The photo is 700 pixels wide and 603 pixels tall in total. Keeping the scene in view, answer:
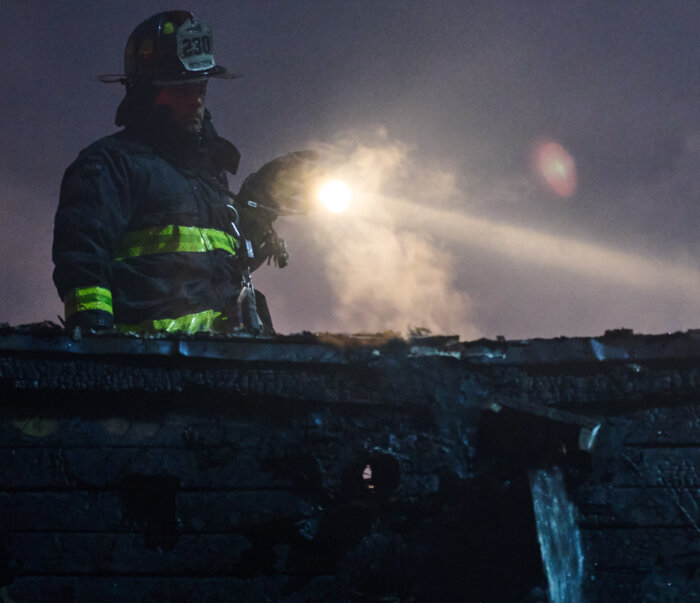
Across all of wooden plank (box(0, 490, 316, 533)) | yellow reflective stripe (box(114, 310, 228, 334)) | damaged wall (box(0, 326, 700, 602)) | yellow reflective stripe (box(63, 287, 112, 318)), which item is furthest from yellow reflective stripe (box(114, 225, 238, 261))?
wooden plank (box(0, 490, 316, 533))

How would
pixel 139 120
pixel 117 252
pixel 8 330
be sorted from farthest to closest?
pixel 139 120 → pixel 117 252 → pixel 8 330

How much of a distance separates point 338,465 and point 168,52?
3166 millimetres

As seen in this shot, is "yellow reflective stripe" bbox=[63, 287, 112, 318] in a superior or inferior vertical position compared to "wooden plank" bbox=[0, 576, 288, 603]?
superior

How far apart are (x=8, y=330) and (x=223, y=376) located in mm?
697

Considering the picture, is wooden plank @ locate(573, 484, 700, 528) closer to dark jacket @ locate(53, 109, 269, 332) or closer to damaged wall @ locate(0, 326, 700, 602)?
damaged wall @ locate(0, 326, 700, 602)

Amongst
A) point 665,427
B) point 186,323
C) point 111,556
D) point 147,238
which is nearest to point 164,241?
point 147,238

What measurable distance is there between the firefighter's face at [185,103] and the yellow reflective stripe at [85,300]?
147cm

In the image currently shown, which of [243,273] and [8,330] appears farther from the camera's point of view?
[243,273]

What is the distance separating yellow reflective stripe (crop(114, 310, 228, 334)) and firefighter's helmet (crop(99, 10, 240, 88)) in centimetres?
158

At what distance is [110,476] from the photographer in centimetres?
197

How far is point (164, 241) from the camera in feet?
12.0

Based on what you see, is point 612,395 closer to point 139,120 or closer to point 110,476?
point 110,476

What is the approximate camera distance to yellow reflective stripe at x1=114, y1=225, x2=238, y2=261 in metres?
3.59

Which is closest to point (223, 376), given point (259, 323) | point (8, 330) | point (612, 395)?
point (8, 330)
